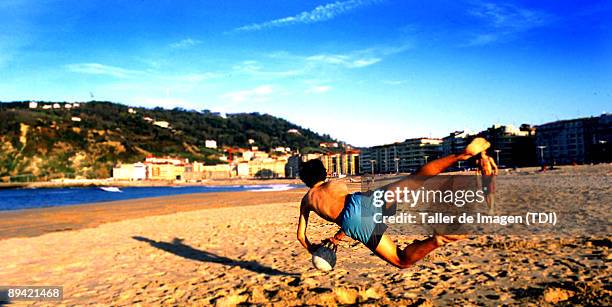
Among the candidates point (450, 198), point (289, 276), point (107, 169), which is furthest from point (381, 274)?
point (107, 169)

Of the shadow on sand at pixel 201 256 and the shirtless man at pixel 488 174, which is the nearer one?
the shirtless man at pixel 488 174

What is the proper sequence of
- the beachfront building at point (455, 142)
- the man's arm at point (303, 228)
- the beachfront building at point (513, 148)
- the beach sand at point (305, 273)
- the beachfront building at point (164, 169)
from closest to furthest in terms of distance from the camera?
the man's arm at point (303, 228)
the beach sand at point (305, 273)
the beachfront building at point (513, 148)
the beachfront building at point (455, 142)
the beachfront building at point (164, 169)

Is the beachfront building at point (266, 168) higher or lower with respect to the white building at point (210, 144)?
lower

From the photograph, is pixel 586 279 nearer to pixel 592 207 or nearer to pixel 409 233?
pixel 409 233

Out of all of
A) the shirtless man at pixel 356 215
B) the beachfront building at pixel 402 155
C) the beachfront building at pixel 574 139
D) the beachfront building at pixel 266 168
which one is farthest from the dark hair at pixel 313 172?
the beachfront building at pixel 266 168

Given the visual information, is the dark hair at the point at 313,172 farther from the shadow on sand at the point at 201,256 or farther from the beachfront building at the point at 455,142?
the beachfront building at the point at 455,142

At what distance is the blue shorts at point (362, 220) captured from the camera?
4.03m

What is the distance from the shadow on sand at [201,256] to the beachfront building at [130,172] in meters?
124

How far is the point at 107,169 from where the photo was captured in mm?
130500

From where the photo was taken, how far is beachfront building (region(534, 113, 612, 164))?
84.3 m

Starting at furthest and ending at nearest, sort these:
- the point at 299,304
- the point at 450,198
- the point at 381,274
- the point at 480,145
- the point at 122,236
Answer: the point at 122,236 < the point at 381,274 < the point at 299,304 < the point at 450,198 < the point at 480,145

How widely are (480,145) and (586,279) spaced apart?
305cm

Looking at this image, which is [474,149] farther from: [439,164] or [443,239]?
[443,239]

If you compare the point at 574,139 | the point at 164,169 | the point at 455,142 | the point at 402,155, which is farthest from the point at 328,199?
the point at 164,169
